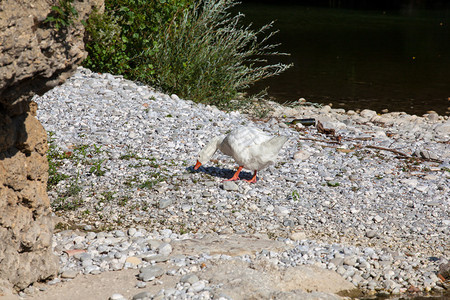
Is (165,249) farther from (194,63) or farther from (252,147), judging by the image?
(194,63)

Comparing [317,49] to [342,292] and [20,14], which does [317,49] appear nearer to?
[342,292]

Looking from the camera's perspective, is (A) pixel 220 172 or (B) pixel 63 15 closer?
(B) pixel 63 15

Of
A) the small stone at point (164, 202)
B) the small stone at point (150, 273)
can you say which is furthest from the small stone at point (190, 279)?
the small stone at point (164, 202)

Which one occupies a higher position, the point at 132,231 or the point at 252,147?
the point at 252,147

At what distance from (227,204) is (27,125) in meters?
2.37

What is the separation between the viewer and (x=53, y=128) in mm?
Result: 7070

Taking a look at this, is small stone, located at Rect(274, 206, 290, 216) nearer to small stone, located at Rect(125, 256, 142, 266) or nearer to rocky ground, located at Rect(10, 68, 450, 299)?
rocky ground, located at Rect(10, 68, 450, 299)

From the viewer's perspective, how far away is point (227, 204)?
222 inches

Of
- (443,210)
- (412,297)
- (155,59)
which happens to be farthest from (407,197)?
(155,59)

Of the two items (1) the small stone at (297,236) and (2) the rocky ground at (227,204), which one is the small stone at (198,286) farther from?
(1) the small stone at (297,236)

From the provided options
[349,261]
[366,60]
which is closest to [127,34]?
[349,261]

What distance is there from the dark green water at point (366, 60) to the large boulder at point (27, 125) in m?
8.83

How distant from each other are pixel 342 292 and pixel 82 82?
568 centimetres

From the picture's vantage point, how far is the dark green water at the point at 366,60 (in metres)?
13.0
